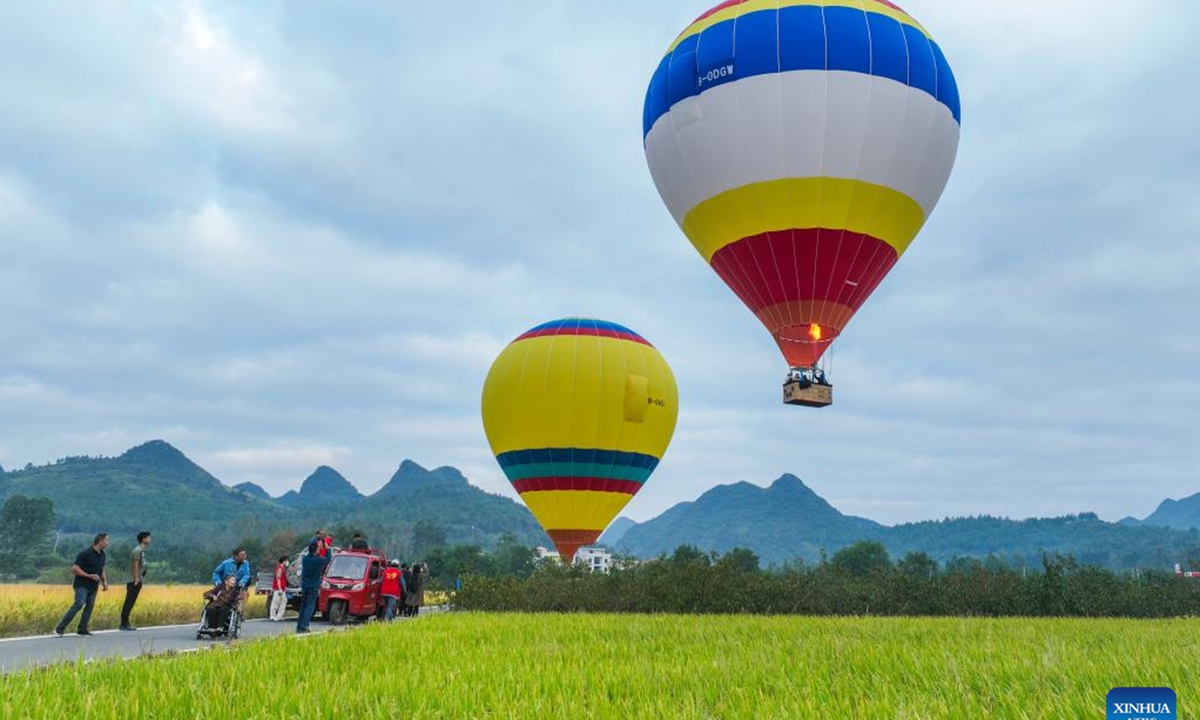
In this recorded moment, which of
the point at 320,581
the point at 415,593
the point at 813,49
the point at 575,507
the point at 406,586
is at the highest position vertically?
the point at 813,49

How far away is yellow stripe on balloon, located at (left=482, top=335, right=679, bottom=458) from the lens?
3472cm

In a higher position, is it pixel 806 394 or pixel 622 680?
pixel 806 394

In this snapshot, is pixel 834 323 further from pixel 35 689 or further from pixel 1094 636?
pixel 35 689

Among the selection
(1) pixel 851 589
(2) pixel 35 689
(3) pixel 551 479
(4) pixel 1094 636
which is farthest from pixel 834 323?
(2) pixel 35 689

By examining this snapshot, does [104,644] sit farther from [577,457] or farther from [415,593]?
[577,457]

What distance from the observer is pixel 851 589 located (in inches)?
844

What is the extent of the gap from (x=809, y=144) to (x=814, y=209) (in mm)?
1764

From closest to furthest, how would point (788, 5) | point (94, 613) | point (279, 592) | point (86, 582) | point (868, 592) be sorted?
1. point (86, 582)
2. point (94, 613)
3. point (868, 592)
4. point (279, 592)
5. point (788, 5)

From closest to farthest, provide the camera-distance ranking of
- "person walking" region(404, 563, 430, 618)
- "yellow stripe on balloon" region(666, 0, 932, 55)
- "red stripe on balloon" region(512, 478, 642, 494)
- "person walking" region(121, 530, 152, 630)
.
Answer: "person walking" region(121, 530, 152, 630)
"yellow stripe on balloon" region(666, 0, 932, 55)
"person walking" region(404, 563, 430, 618)
"red stripe on balloon" region(512, 478, 642, 494)

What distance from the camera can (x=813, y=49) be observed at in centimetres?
2170

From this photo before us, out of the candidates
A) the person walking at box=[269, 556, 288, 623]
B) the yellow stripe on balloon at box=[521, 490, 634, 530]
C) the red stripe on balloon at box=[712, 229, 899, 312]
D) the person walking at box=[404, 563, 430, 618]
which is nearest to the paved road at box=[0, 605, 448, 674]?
A: the person walking at box=[269, 556, 288, 623]

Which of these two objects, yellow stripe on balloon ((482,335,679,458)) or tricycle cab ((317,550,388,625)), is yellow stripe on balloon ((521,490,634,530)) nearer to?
yellow stripe on balloon ((482,335,679,458))

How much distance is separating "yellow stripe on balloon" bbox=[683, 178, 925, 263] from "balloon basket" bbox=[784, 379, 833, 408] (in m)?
4.59

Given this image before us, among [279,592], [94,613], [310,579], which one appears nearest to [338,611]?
[279,592]
